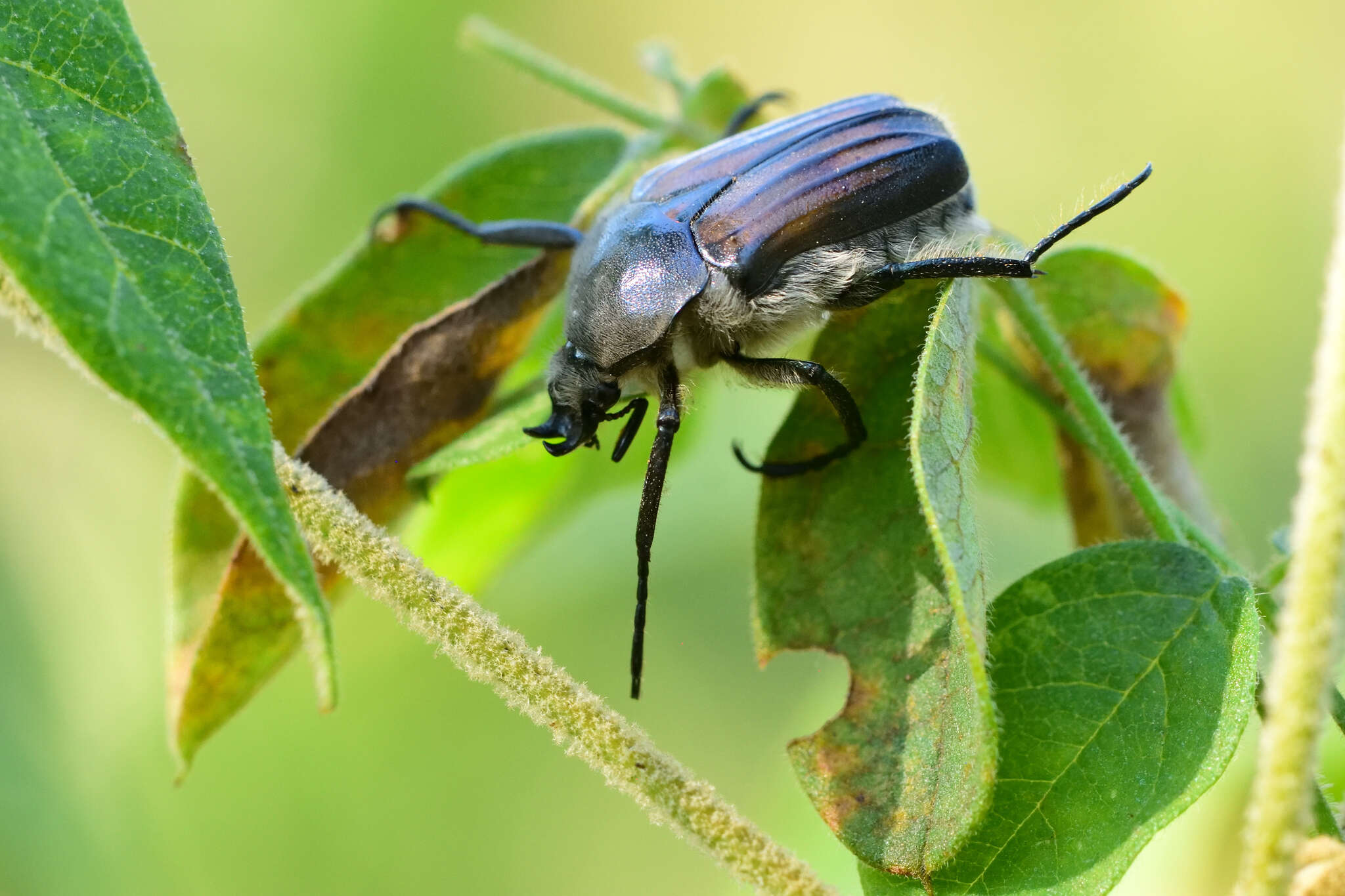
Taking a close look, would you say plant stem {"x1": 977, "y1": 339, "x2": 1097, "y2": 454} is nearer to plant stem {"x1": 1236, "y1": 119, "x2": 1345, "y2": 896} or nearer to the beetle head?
the beetle head

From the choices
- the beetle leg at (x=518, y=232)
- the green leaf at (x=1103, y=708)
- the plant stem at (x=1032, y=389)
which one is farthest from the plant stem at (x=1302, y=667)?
the beetle leg at (x=518, y=232)

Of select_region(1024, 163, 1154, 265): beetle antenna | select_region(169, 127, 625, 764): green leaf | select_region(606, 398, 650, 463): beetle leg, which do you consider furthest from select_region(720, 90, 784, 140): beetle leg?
select_region(1024, 163, 1154, 265): beetle antenna

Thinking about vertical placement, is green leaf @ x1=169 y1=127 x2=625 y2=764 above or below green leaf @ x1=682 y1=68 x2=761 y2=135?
below

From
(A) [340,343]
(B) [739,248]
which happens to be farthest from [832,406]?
(A) [340,343]

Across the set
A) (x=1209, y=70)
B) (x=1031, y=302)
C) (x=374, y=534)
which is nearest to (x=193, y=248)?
(x=374, y=534)

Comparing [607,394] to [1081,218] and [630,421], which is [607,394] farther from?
[1081,218]

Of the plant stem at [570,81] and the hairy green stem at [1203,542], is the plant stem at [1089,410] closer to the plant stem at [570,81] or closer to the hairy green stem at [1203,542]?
the hairy green stem at [1203,542]
